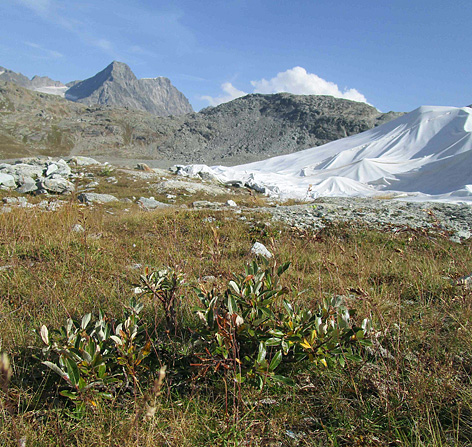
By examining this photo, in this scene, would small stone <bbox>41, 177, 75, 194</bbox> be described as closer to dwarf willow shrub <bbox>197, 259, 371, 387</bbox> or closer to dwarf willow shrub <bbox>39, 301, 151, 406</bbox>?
dwarf willow shrub <bbox>39, 301, 151, 406</bbox>

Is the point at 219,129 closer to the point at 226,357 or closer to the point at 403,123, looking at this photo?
the point at 403,123

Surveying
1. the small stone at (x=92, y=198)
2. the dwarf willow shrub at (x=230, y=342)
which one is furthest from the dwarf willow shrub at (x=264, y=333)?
the small stone at (x=92, y=198)

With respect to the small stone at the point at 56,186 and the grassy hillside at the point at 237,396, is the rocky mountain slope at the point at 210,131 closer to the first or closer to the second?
the small stone at the point at 56,186

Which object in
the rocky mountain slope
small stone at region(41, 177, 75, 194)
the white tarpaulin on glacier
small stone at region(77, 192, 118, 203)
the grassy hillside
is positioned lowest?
the grassy hillside

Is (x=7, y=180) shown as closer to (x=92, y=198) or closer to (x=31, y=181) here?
(x=31, y=181)

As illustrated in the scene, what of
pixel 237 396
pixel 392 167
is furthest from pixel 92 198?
pixel 392 167

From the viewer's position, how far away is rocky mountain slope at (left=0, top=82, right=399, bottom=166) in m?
81.2

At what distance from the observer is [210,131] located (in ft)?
297

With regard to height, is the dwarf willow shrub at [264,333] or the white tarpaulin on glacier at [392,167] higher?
the white tarpaulin on glacier at [392,167]

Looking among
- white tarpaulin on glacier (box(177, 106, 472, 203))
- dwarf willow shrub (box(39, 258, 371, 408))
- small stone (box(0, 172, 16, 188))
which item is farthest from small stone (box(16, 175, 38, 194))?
dwarf willow shrub (box(39, 258, 371, 408))

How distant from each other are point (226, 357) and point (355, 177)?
26.9 m

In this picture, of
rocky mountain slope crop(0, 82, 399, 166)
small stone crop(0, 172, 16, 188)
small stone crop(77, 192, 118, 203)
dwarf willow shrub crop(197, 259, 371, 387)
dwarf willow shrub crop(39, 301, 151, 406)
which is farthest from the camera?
rocky mountain slope crop(0, 82, 399, 166)

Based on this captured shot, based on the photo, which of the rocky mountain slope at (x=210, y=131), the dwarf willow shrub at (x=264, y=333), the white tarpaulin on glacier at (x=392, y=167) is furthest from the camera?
the rocky mountain slope at (x=210, y=131)

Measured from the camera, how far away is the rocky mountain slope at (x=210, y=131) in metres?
81.2
